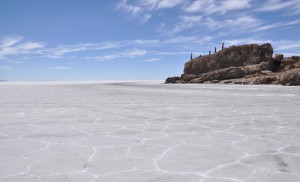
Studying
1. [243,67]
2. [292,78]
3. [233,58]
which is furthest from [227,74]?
[233,58]

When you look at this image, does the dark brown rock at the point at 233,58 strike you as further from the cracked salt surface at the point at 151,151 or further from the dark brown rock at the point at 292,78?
the cracked salt surface at the point at 151,151

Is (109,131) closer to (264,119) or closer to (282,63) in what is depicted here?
(264,119)

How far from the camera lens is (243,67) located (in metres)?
47.7

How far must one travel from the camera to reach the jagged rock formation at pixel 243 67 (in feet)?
117

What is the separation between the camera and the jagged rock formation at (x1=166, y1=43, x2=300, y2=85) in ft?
117

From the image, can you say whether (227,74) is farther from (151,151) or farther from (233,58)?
(151,151)

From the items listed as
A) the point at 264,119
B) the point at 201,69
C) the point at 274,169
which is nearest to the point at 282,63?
the point at 201,69

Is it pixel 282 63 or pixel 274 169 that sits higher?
pixel 282 63

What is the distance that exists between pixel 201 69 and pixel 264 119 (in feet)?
215

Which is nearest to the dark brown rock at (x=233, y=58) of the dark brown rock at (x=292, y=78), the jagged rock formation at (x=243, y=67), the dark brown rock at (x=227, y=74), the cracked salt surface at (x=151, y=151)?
the jagged rock formation at (x=243, y=67)

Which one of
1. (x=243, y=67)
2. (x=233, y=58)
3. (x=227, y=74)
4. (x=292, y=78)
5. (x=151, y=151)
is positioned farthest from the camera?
(x=233, y=58)

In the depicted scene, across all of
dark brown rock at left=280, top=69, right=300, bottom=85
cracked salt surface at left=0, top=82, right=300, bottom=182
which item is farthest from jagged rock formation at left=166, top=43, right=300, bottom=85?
cracked salt surface at left=0, top=82, right=300, bottom=182

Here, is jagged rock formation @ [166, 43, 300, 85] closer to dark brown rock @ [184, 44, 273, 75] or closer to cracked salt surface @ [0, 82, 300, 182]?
dark brown rock @ [184, 44, 273, 75]

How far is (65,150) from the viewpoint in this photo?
328 centimetres
